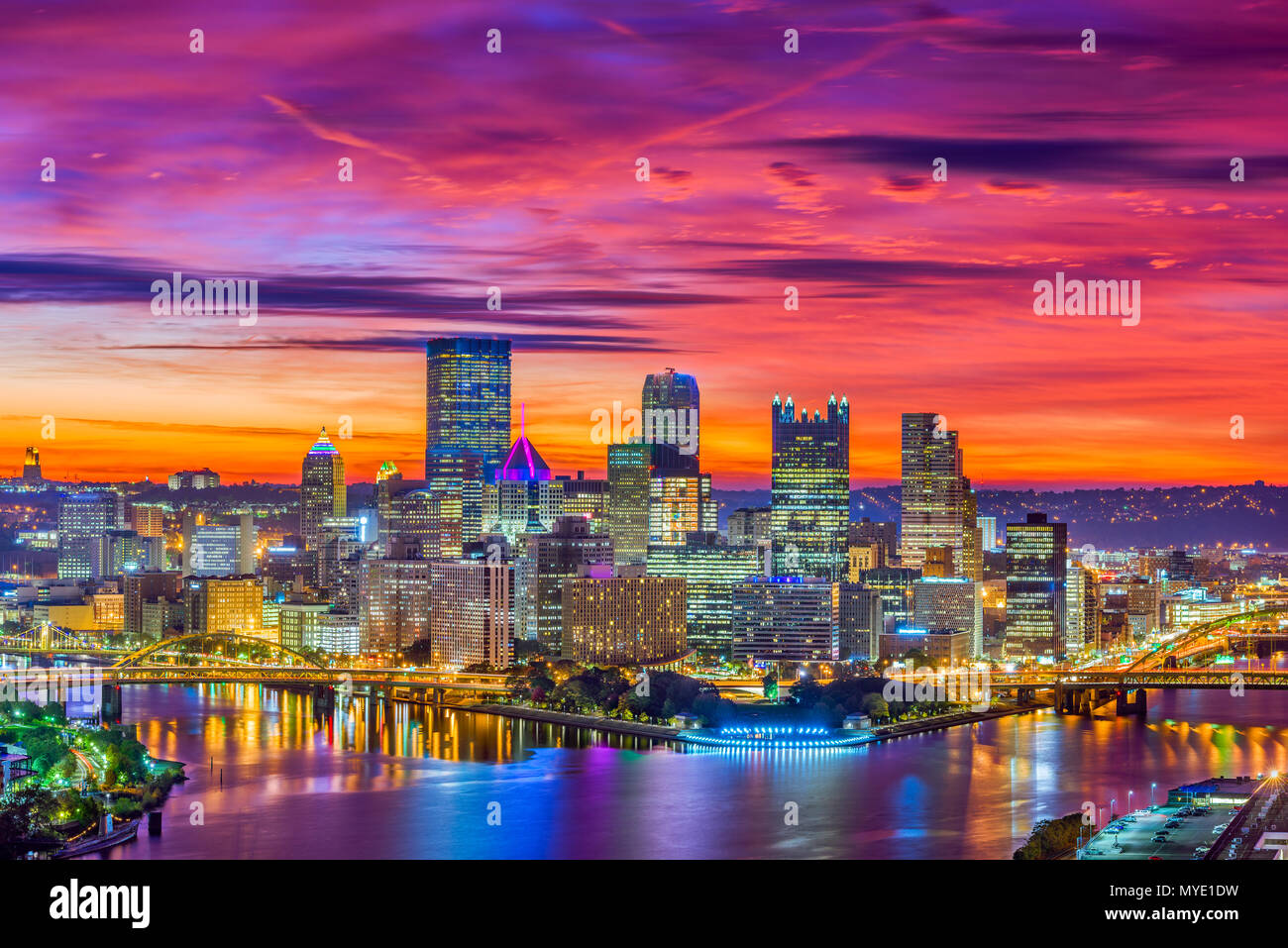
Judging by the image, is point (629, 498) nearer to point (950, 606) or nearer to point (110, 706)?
Result: point (950, 606)

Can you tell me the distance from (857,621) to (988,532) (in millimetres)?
13391

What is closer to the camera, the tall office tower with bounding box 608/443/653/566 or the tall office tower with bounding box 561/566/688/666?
the tall office tower with bounding box 561/566/688/666

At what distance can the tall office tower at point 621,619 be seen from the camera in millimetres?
29344

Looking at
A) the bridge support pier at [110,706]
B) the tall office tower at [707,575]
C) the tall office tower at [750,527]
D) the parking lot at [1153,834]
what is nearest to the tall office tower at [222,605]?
the tall office tower at [707,575]

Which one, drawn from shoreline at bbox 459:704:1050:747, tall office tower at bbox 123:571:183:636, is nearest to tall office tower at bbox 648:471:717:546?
tall office tower at bbox 123:571:183:636

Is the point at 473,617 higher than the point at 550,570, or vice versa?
the point at 550,570

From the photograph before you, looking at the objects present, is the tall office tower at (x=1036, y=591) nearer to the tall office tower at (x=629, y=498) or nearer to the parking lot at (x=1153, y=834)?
the tall office tower at (x=629, y=498)

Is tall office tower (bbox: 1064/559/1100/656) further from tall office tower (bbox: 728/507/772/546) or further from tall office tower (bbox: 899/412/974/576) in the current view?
tall office tower (bbox: 728/507/772/546)

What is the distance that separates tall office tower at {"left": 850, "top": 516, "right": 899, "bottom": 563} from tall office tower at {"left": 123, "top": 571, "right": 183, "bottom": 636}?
14537mm

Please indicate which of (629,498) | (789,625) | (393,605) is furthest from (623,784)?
(629,498)

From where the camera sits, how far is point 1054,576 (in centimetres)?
3369

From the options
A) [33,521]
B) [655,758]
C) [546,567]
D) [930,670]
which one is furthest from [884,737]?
[33,521]

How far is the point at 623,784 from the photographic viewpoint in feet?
52.2

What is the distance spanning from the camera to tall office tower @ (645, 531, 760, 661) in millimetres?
32281
